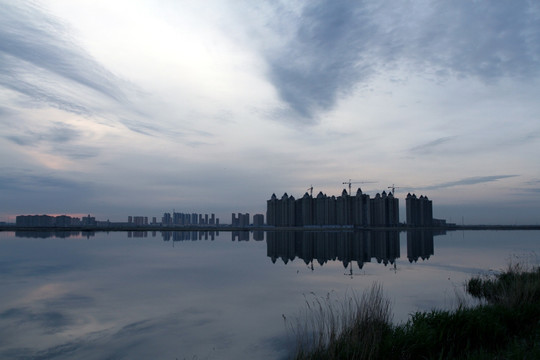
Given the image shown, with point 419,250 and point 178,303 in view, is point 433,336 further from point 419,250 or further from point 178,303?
point 419,250

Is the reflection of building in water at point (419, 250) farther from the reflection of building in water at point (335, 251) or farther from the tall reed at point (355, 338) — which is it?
the tall reed at point (355, 338)

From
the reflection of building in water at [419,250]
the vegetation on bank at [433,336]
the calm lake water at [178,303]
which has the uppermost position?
the vegetation on bank at [433,336]

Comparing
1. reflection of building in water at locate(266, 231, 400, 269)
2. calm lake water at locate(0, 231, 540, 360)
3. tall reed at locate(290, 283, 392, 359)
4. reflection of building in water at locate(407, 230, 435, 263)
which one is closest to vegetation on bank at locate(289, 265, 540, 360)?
tall reed at locate(290, 283, 392, 359)

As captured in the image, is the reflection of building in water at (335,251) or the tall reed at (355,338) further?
the reflection of building in water at (335,251)

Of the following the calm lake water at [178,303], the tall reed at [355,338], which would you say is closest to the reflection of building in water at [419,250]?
the calm lake water at [178,303]

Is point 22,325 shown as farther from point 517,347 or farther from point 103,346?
point 517,347

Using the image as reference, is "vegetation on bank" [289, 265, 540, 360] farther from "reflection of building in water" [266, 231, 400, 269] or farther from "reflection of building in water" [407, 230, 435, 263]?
"reflection of building in water" [407, 230, 435, 263]

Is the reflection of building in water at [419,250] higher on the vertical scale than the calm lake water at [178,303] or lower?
lower

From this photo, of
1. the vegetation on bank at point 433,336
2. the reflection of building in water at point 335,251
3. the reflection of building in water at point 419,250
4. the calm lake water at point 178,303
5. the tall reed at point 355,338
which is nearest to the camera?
the tall reed at point 355,338

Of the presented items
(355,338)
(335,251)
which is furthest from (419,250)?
(355,338)

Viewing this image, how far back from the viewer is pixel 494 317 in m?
15.8

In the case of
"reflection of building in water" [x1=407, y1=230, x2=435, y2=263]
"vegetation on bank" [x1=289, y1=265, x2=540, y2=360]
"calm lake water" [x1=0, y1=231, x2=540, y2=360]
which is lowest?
"reflection of building in water" [x1=407, y1=230, x2=435, y2=263]

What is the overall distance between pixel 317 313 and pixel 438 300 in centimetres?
887

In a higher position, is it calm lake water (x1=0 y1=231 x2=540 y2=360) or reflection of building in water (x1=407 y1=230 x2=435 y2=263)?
calm lake water (x1=0 y1=231 x2=540 y2=360)
